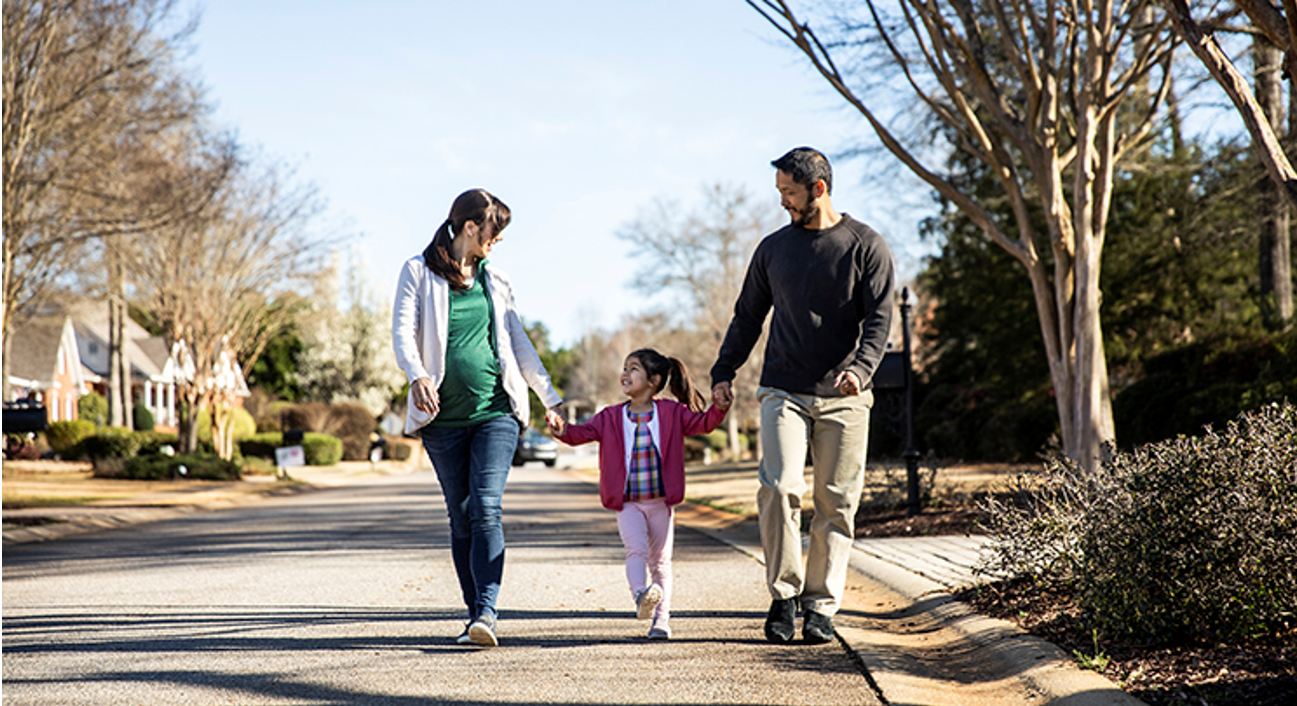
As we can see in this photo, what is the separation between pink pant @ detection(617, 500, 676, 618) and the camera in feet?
18.0

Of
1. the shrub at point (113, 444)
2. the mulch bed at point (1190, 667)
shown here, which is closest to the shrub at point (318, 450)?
the shrub at point (113, 444)

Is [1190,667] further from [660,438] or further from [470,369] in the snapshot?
[470,369]

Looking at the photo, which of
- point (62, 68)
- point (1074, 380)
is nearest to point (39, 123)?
point (62, 68)

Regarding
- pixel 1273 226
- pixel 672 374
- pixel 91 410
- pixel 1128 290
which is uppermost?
pixel 1273 226

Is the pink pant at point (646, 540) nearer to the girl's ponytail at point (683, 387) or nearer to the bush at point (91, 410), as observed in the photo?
the girl's ponytail at point (683, 387)

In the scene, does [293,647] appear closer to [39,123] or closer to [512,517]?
[512,517]

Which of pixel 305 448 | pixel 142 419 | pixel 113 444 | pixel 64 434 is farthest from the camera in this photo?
pixel 142 419

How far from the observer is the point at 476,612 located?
518 cm

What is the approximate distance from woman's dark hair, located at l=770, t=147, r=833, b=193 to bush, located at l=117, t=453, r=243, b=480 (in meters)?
21.8

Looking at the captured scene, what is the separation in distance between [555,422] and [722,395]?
79 centimetres

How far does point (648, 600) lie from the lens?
5.30 metres

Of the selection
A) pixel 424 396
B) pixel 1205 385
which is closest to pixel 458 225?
pixel 424 396

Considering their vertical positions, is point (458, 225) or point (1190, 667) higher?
point (458, 225)

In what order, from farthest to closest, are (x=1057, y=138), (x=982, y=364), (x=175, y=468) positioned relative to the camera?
(x=982, y=364)
(x=175, y=468)
(x=1057, y=138)
